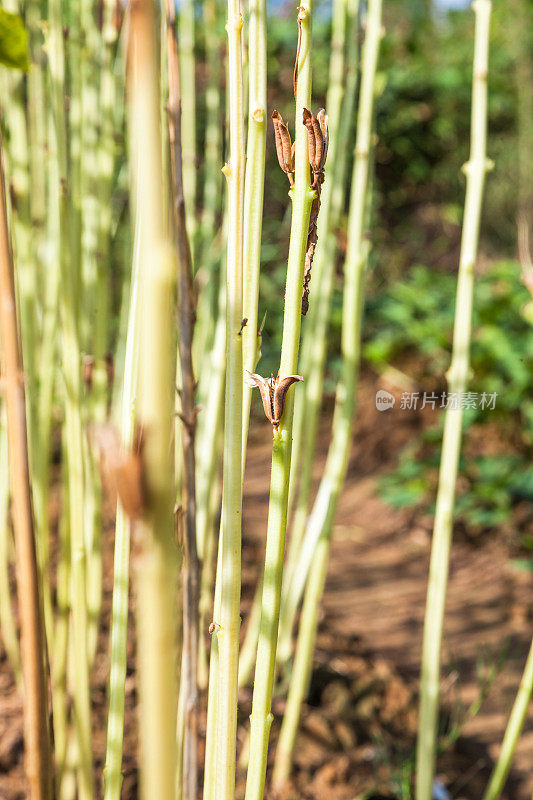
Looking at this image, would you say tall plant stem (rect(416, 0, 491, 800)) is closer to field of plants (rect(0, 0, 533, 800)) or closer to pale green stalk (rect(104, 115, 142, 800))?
field of plants (rect(0, 0, 533, 800))

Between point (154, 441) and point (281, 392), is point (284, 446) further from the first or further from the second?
point (154, 441)

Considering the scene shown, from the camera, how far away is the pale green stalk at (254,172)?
1.11ft

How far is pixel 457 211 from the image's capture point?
3.23m

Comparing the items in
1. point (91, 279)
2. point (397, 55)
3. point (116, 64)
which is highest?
point (397, 55)

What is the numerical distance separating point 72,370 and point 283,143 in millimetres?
275

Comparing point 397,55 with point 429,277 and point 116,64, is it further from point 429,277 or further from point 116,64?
point 116,64

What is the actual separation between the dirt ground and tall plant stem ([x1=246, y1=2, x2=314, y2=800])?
1.14 ft

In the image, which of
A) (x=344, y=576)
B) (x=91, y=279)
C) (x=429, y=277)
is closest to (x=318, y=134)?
(x=91, y=279)

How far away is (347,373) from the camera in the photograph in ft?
2.03

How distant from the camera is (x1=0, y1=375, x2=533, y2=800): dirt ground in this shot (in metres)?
0.80

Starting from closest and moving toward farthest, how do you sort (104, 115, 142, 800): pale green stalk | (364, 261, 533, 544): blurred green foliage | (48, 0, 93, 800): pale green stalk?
1. (104, 115, 142, 800): pale green stalk
2. (48, 0, 93, 800): pale green stalk
3. (364, 261, 533, 544): blurred green foliage

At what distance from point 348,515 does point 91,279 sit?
131 centimetres

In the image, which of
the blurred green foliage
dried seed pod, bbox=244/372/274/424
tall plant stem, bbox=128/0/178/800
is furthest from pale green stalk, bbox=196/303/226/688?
the blurred green foliage

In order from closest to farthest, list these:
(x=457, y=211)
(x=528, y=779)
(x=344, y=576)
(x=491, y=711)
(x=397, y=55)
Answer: (x=528, y=779)
(x=491, y=711)
(x=344, y=576)
(x=457, y=211)
(x=397, y=55)
